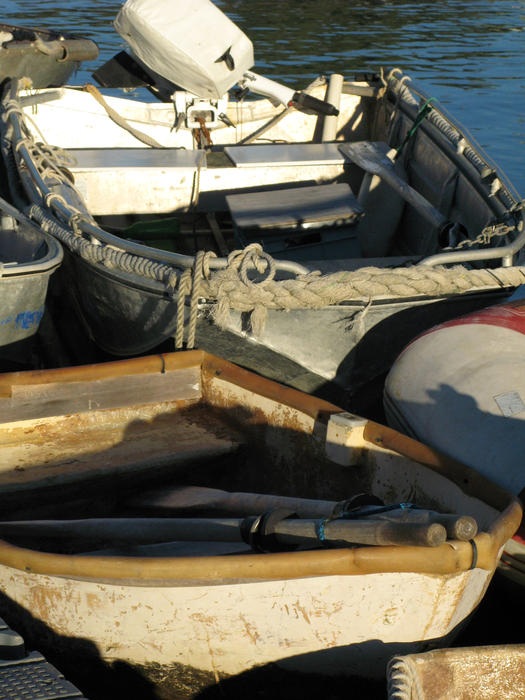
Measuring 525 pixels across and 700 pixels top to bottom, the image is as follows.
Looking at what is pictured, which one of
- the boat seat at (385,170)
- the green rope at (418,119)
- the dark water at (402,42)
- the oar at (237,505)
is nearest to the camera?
the oar at (237,505)

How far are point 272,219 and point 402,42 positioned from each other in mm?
13966

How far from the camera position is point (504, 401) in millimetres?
3465

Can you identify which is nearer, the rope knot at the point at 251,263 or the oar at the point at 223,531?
the oar at the point at 223,531

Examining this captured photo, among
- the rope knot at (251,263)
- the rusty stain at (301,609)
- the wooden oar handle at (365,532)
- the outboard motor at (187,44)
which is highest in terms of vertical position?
the outboard motor at (187,44)

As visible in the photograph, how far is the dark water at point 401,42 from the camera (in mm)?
13565

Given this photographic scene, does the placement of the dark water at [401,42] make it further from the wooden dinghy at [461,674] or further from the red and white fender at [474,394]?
the wooden dinghy at [461,674]

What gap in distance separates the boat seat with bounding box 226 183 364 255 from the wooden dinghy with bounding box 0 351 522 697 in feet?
5.31

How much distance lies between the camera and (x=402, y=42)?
695 inches

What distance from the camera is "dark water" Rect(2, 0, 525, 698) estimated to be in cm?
1348

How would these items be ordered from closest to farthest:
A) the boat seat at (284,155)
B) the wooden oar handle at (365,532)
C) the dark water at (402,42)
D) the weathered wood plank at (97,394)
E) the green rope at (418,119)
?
the wooden oar handle at (365,532), the weathered wood plank at (97,394), the boat seat at (284,155), the green rope at (418,119), the dark water at (402,42)

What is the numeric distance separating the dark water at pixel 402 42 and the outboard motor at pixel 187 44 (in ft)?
16.9

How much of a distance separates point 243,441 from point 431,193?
3223 millimetres

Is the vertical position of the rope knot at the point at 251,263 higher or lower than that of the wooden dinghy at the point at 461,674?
higher

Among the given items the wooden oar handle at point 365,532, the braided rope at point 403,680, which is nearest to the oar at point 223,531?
the wooden oar handle at point 365,532
